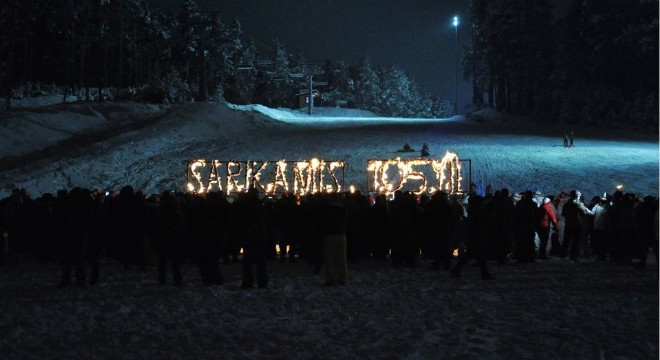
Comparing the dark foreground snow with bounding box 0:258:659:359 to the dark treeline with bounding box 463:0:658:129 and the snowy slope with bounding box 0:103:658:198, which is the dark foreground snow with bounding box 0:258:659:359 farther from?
the dark treeline with bounding box 463:0:658:129

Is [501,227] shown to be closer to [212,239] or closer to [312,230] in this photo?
[312,230]

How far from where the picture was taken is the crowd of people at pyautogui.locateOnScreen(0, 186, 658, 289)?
11.7m

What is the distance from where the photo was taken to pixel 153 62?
10288cm

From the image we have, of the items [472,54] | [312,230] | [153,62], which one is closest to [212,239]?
[312,230]

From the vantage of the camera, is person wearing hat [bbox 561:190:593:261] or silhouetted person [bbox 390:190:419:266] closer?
silhouetted person [bbox 390:190:419:266]

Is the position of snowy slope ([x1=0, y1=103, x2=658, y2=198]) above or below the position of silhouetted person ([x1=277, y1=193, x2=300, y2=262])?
above

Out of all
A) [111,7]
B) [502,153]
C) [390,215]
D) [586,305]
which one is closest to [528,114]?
[502,153]

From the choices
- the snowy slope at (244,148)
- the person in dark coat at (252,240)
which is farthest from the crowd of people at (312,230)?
the snowy slope at (244,148)

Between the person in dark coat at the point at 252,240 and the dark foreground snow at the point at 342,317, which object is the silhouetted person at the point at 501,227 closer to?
the dark foreground snow at the point at 342,317

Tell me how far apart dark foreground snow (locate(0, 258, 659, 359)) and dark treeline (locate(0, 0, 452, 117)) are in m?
42.2

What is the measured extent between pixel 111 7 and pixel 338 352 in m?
73.1

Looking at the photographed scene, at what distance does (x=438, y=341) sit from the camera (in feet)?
25.4

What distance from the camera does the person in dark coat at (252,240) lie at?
37.2ft

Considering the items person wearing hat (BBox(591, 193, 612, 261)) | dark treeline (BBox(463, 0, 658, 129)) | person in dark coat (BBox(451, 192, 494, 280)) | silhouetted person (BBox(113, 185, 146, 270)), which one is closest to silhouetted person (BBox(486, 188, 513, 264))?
person in dark coat (BBox(451, 192, 494, 280))
